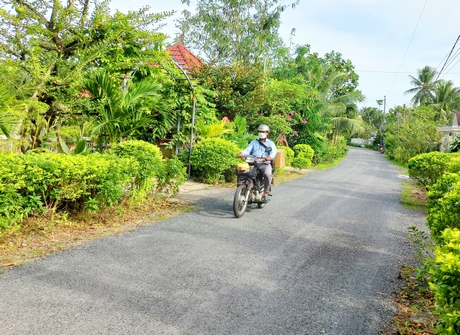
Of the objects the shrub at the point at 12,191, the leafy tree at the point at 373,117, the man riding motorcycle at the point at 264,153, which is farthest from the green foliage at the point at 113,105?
the leafy tree at the point at 373,117

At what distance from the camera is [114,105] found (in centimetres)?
799

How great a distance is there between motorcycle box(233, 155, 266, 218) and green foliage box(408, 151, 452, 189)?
15.4 ft

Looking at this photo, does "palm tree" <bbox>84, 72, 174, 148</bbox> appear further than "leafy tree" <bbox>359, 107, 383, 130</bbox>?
No

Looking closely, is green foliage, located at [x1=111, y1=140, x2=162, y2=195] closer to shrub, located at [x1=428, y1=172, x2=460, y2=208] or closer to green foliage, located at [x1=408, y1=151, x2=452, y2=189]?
shrub, located at [x1=428, y1=172, x2=460, y2=208]

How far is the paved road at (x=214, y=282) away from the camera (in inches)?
116

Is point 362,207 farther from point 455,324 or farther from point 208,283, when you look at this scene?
point 455,324

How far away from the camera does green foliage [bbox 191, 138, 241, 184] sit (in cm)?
1062

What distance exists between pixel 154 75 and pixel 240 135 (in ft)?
15.2

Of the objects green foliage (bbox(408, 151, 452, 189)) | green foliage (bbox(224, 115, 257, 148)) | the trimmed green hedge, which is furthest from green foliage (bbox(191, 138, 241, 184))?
green foliage (bbox(408, 151, 452, 189))

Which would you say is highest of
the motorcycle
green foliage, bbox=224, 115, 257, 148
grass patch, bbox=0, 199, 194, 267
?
green foliage, bbox=224, 115, 257, 148

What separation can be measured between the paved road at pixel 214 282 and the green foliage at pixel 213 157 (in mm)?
4146

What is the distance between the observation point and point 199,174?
452 inches

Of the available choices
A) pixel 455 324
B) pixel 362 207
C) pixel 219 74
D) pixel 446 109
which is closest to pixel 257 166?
pixel 362 207

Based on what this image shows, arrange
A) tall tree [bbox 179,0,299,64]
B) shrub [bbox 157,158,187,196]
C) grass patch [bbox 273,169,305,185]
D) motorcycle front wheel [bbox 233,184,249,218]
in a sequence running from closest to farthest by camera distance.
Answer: motorcycle front wheel [bbox 233,184,249,218] → shrub [bbox 157,158,187,196] → grass patch [bbox 273,169,305,185] → tall tree [bbox 179,0,299,64]
